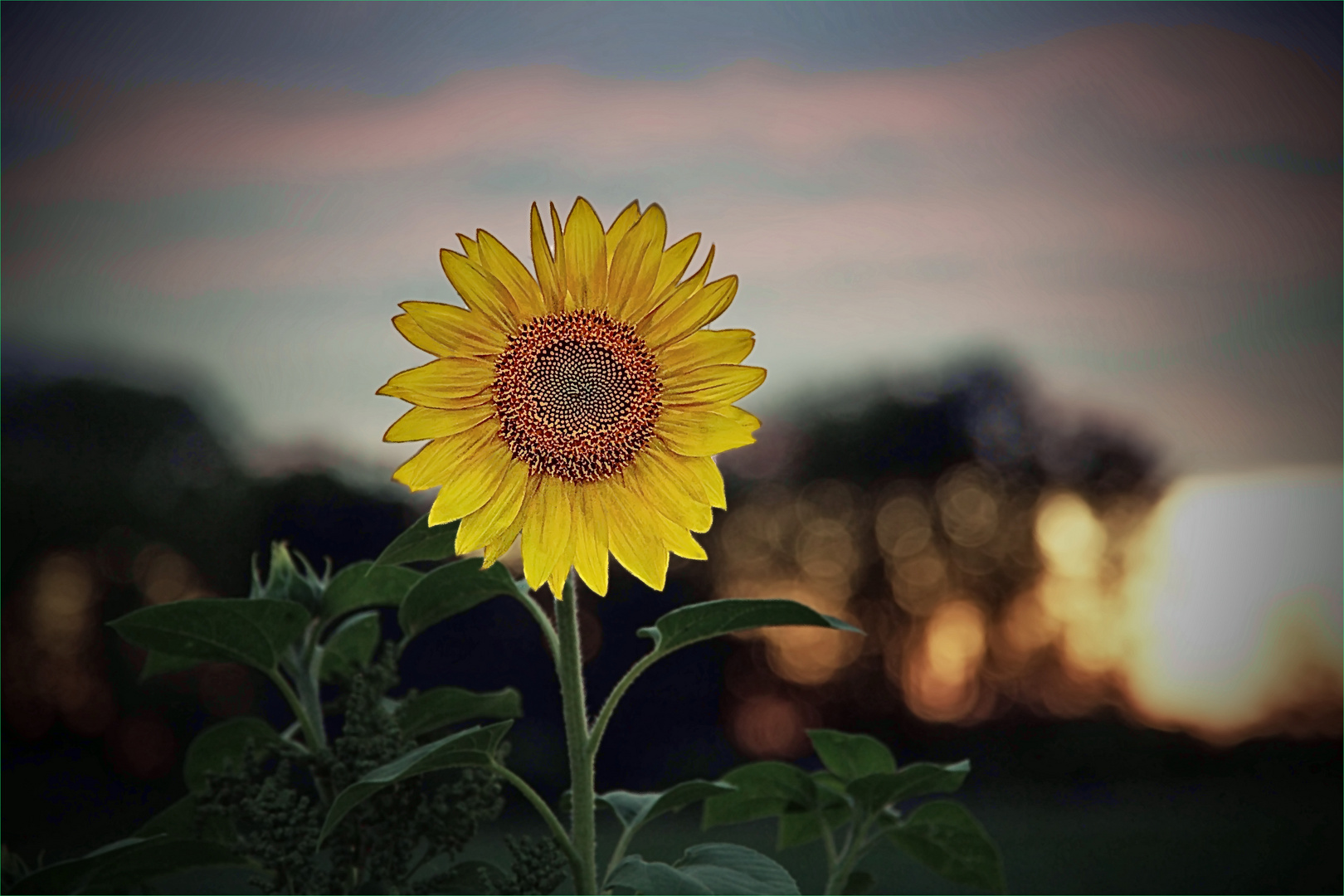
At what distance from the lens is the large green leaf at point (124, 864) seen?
0.91 m

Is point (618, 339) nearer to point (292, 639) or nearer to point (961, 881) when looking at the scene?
point (292, 639)

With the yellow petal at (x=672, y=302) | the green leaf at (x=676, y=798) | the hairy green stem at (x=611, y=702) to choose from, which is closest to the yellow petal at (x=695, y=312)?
the yellow petal at (x=672, y=302)

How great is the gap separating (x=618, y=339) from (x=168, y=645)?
46 centimetres

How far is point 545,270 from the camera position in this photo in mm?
811

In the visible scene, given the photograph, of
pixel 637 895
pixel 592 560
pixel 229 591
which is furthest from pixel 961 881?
pixel 229 591

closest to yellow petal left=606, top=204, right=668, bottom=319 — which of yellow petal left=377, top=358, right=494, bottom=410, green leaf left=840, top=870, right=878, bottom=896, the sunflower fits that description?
the sunflower

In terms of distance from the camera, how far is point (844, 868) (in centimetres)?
113

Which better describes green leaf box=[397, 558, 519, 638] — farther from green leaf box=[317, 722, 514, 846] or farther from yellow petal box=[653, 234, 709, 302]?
yellow petal box=[653, 234, 709, 302]

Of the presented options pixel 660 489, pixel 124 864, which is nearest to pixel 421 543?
pixel 660 489

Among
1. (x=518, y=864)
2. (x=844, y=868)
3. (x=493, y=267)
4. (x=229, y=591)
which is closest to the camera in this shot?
(x=493, y=267)

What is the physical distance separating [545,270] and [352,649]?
1.74 feet

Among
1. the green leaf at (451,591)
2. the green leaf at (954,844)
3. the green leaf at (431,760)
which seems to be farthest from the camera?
the green leaf at (954,844)

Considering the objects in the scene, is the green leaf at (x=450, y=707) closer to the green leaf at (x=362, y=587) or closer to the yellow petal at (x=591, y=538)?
the green leaf at (x=362, y=587)

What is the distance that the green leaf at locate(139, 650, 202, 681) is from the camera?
3.38 feet
